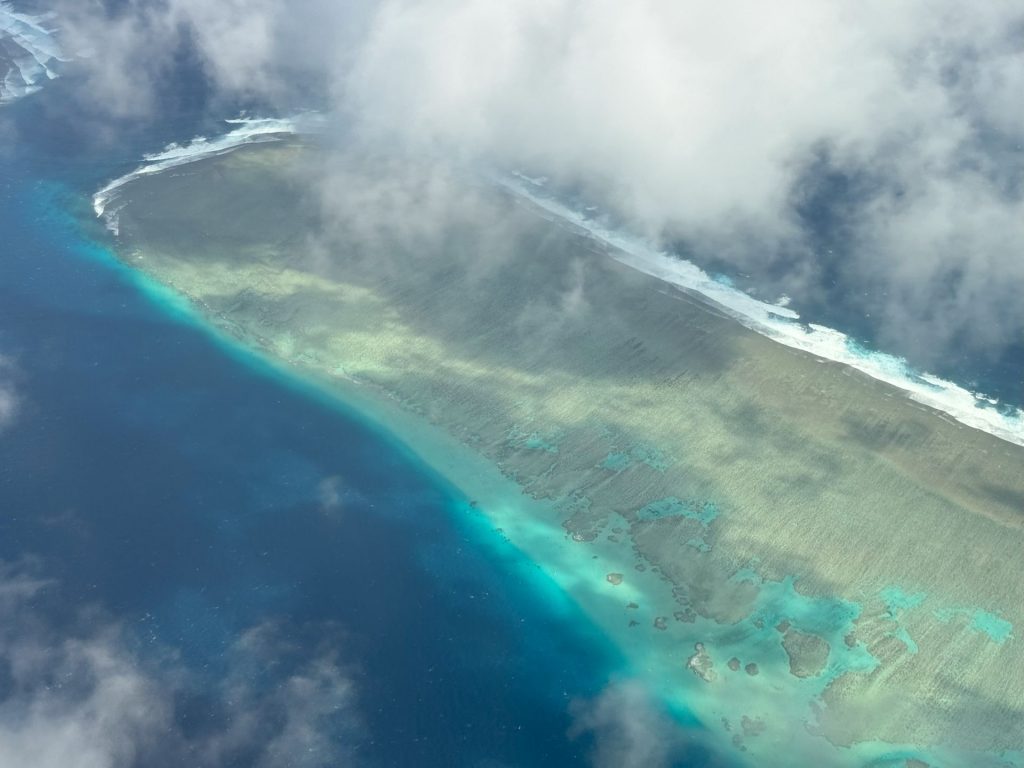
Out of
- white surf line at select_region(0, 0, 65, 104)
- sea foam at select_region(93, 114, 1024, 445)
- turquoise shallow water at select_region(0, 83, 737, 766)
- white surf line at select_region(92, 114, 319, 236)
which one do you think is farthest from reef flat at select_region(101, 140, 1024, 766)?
white surf line at select_region(0, 0, 65, 104)

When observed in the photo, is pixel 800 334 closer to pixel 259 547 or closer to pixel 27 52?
pixel 259 547

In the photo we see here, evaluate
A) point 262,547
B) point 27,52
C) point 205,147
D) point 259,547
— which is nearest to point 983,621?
point 262,547

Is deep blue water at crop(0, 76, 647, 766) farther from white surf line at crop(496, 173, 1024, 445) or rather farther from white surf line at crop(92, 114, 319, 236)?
white surf line at crop(496, 173, 1024, 445)

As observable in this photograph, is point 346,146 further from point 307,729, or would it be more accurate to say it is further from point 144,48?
point 307,729

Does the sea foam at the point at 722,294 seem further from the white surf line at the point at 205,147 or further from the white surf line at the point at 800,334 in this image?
the white surf line at the point at 205,147

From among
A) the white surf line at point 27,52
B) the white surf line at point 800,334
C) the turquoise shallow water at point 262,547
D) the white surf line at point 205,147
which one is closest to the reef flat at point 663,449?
the white surf line at point 800,334
